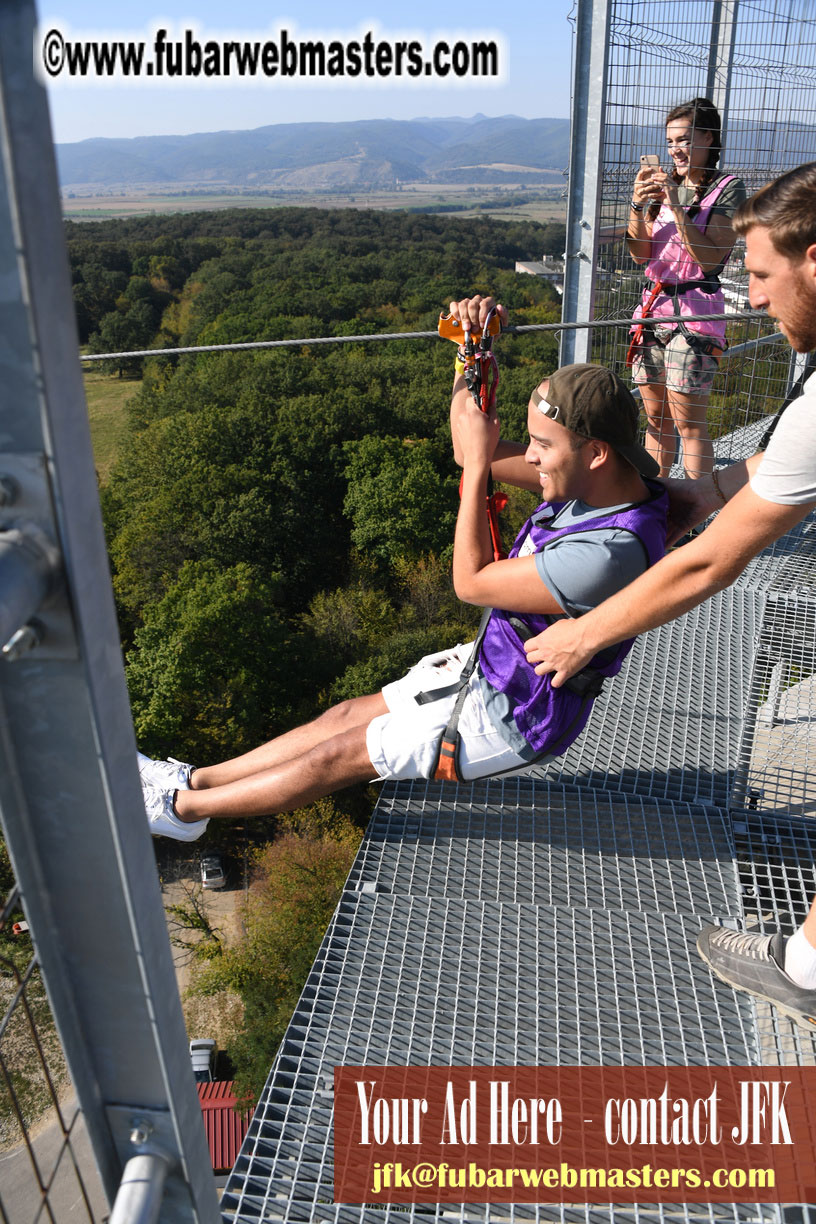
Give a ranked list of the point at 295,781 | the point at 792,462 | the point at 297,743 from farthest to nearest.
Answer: the point at 297,743 → the point at 295,781 → the point at 792,462

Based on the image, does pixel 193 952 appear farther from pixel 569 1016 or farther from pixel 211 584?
pixel 569 1016

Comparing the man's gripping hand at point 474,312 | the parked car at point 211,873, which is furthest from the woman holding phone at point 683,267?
the parked car at point 211,873

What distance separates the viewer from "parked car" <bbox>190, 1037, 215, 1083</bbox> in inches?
632

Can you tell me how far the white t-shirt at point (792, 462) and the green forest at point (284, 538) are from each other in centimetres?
932

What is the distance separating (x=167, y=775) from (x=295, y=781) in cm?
53

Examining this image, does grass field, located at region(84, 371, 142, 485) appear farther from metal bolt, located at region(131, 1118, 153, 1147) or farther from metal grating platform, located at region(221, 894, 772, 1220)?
metal bolt, located at region(131, 1118, 153, 1147)

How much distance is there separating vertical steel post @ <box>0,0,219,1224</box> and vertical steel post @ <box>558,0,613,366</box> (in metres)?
4.23

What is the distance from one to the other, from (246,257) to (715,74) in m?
65.1

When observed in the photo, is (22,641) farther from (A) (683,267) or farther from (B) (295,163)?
(B) (295,163)

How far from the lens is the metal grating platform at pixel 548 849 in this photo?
3252mm

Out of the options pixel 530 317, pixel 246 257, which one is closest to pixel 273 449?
pixel 530 317

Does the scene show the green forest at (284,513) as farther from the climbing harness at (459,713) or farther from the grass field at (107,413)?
the climbing harness at (459,713)

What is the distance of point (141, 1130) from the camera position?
111 cm

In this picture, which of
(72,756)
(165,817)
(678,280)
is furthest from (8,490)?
(678,280)
